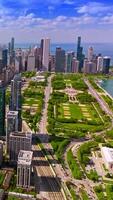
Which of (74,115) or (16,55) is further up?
(16,55)

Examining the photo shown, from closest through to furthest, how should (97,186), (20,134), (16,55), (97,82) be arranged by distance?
(97,186) < (20,134) < (97,82) < (16,55)

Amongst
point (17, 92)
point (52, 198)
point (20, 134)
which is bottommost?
point (52, 198)

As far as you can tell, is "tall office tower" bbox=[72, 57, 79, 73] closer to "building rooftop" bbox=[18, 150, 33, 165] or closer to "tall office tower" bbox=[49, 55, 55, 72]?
"tall office tower" bbox=[49, 55, 55, 72]

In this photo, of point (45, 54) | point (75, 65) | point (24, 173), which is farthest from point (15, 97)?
point (75, 65)

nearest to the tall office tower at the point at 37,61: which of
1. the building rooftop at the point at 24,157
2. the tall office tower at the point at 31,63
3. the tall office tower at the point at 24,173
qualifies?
the tall office tower at the point at 31,63

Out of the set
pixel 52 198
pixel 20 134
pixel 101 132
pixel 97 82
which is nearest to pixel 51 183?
pixel 52 198

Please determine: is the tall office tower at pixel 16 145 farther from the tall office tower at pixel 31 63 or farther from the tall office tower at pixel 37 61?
the tall office tower at pixel 37 61

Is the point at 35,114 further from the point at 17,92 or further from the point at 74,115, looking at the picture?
the point at 17,92

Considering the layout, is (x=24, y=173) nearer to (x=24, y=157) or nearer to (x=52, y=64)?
(x=24, y=157)
